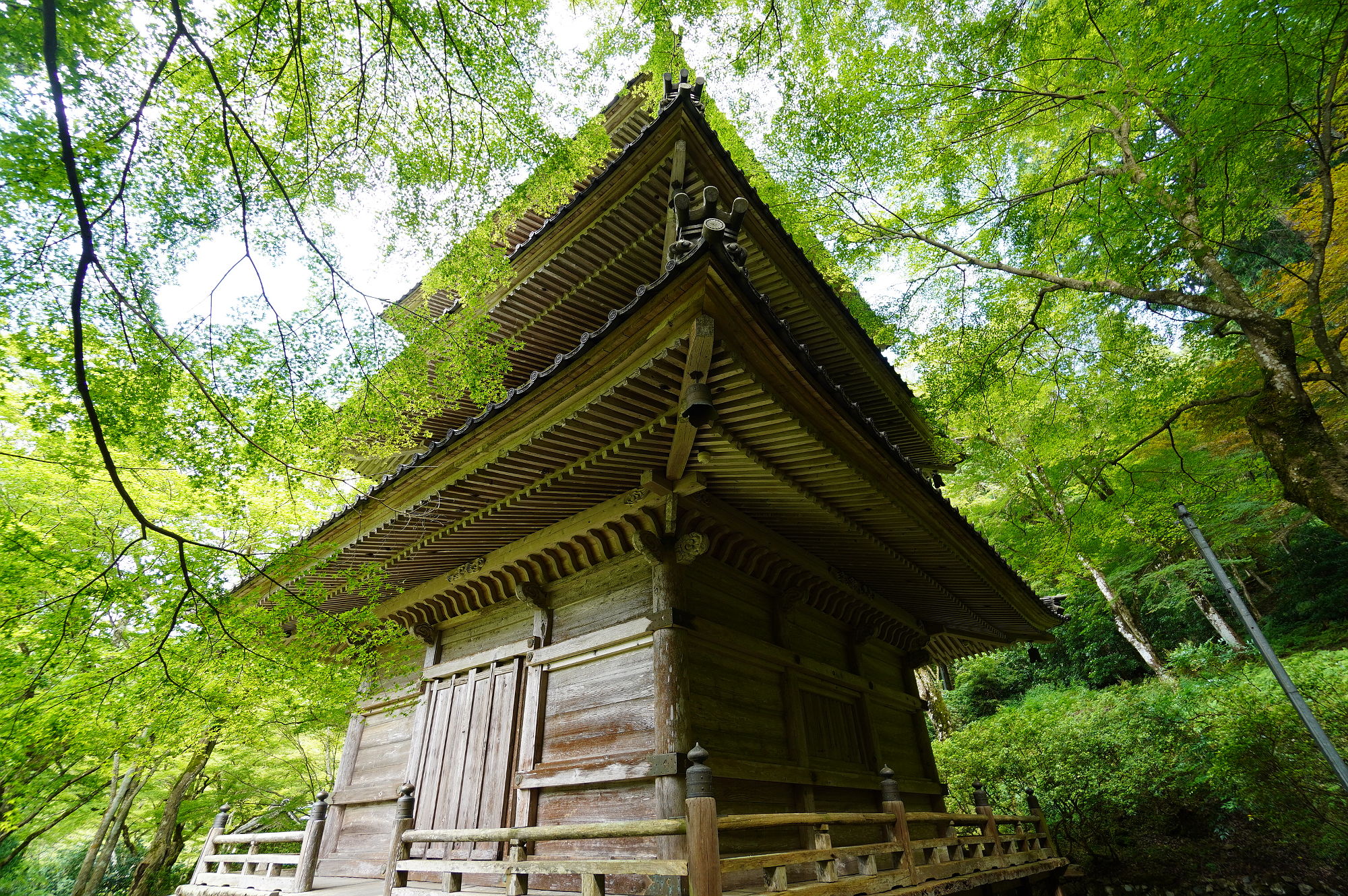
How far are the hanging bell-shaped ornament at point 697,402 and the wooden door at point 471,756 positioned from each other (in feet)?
12.8

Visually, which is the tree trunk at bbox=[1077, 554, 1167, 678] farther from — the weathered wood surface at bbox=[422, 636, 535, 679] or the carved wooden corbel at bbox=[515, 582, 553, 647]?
the weathered wood surface at bbox=[422, 636, 535, 679]

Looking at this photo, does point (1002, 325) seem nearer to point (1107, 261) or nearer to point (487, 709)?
point (1107, 261)

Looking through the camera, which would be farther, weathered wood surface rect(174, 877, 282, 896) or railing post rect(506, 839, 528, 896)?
weathered wood surface rect(174, 877, 282, 896)

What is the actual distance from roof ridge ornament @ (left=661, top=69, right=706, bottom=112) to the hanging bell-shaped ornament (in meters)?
3.99

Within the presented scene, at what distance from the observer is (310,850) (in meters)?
6.54

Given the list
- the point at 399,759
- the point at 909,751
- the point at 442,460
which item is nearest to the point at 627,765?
the point at 442,460

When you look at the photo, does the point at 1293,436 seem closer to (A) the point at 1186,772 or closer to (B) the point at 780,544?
(B) the point at 780,544

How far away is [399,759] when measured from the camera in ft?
24.9

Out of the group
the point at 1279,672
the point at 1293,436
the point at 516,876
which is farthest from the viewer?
the point at 1279,672

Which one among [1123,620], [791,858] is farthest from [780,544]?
[1123,620]

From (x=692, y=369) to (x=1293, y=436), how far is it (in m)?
7.58

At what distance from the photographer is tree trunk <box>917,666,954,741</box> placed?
1798cm

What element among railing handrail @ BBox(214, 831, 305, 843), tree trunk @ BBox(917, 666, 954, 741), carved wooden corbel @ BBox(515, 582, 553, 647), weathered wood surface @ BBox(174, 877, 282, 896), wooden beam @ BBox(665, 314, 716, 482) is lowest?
weathered wood surface @ BBox(174, 877, 282, 896)

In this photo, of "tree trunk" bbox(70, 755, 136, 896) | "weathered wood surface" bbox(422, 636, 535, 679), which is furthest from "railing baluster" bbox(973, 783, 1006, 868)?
"tree trunk" bbox(70, 755, 136, 896)
